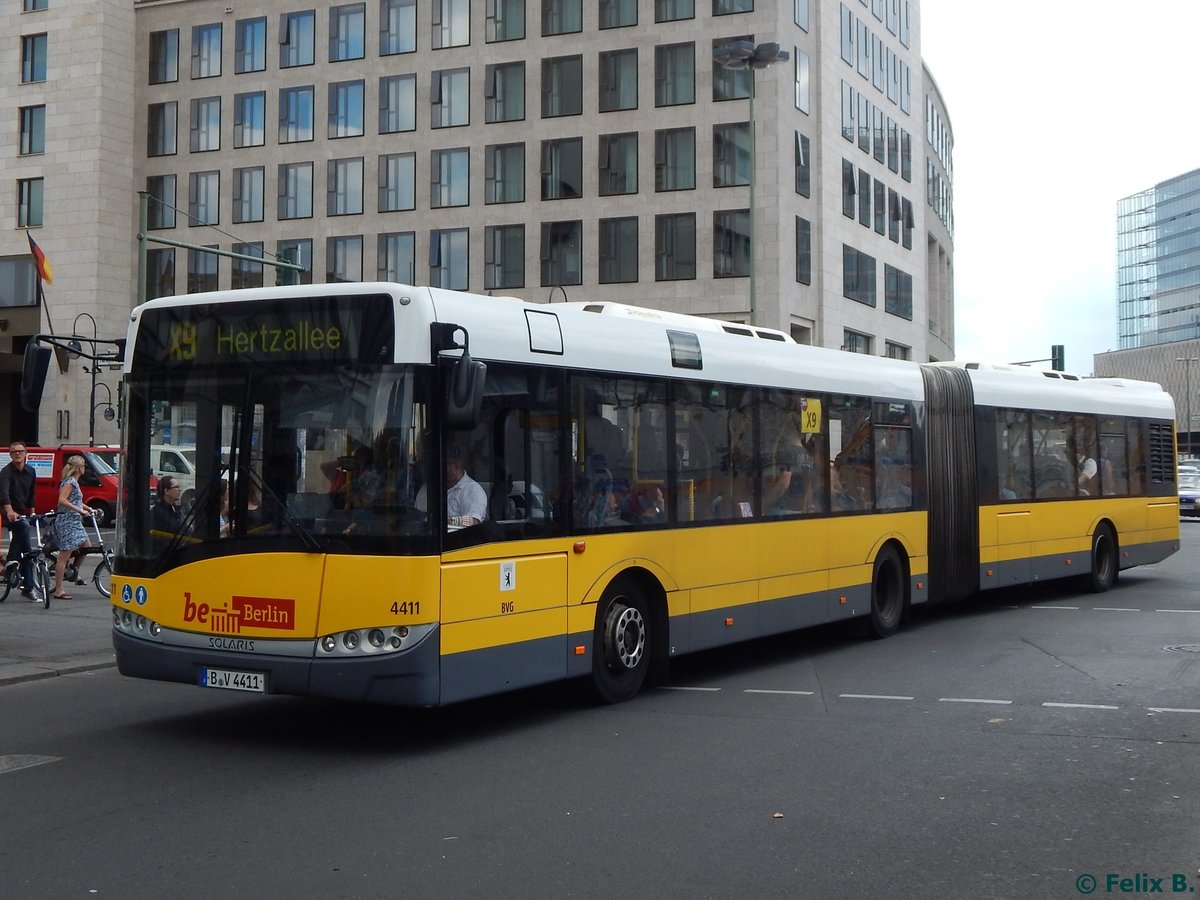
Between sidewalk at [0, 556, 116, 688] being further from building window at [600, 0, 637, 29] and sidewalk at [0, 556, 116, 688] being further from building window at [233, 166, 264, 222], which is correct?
building window at [233, 166, 264, 222]

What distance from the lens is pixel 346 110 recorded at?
53344 mm

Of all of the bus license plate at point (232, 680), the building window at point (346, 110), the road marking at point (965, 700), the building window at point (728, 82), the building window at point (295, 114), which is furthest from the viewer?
the building window at point (295, 114)

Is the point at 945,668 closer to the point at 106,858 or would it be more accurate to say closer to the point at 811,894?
the point at 811,894

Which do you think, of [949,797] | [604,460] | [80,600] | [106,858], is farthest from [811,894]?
[80,600]

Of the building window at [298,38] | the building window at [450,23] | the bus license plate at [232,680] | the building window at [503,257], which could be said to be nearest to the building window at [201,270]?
the building window at [298,38]

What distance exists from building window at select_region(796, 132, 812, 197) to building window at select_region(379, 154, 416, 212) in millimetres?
13982

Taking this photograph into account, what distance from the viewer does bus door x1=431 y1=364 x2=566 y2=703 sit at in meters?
8.69

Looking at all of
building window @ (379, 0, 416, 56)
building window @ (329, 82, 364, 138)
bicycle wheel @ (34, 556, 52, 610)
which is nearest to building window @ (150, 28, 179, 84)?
Result: building window @ (329, 82, 364, 138)

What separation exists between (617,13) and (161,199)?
67.2ft

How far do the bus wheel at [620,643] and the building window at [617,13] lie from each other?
41658 mm

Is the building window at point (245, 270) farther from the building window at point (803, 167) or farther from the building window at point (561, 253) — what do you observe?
the building window at point (803, 167)

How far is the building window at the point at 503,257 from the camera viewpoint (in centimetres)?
5028

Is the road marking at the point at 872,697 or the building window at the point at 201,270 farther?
the building window at the point at 201,270

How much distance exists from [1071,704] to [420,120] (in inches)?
1782
